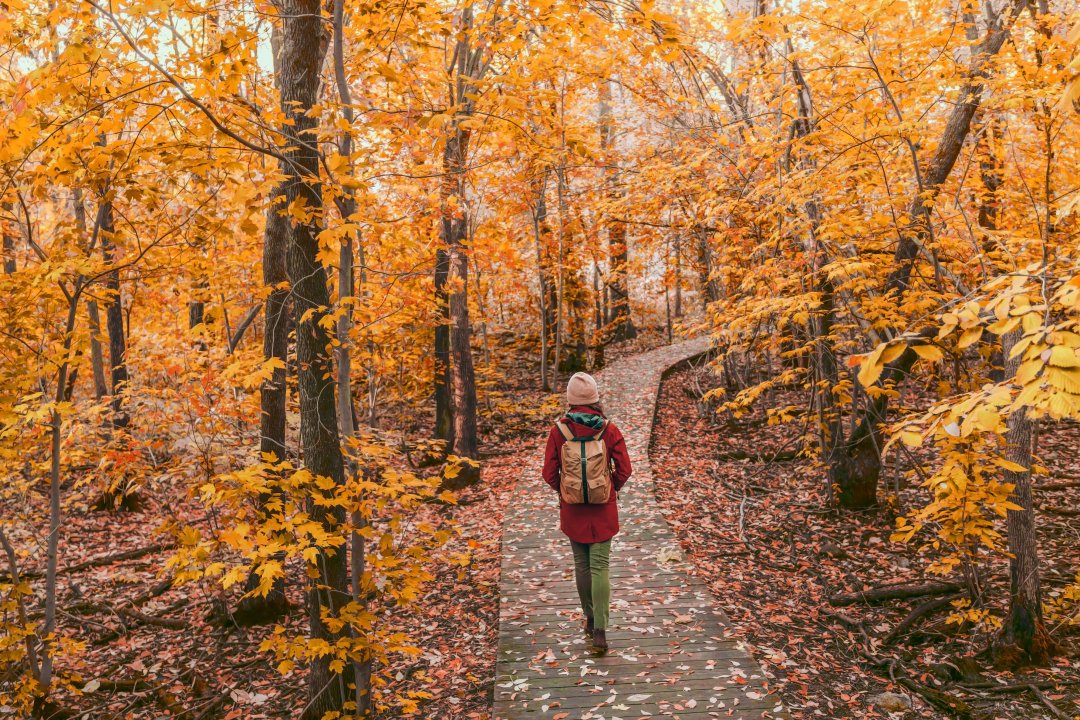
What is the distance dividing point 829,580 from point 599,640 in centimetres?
387

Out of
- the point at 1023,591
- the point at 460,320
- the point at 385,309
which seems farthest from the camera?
the point at 460,320

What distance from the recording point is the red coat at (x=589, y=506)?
5.04 m

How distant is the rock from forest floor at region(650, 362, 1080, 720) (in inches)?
2.0

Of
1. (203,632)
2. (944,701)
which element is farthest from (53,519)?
A: (944,701)

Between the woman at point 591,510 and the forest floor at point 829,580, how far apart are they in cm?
165

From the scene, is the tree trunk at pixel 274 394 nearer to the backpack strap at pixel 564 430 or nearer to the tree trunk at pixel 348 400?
the tree trunk at pixel 348 400

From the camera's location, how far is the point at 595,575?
16.8ft

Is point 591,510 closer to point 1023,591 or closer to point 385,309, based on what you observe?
point 1023,591

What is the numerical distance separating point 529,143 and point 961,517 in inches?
192

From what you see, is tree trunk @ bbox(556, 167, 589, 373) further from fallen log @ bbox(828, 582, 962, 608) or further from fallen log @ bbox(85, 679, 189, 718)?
fallen log @ bbox(85, 679, 189, 718)

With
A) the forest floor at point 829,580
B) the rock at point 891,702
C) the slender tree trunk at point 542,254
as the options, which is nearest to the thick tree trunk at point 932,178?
the forest floor at point 829,580

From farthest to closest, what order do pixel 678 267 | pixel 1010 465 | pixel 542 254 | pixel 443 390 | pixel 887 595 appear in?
1. pixel 542 254
2. pixel 678 267
3. pixel 443 390
4. pixel 887 595
5. pixel 1010 465

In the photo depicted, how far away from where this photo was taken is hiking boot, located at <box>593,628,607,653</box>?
523cm

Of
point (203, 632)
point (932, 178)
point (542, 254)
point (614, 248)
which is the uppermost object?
point (614, 248)
